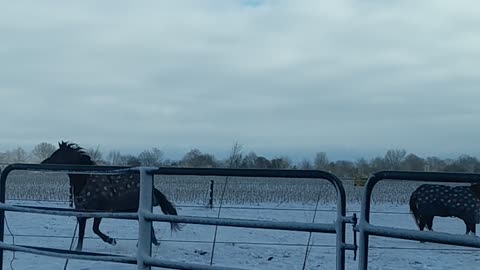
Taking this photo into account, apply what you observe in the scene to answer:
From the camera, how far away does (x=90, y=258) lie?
12.6 feet

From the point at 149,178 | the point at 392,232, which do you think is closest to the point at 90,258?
the point at 149,178

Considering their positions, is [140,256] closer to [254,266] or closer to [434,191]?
[254,266]

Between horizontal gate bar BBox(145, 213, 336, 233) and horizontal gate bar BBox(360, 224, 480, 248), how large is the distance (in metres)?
0.22

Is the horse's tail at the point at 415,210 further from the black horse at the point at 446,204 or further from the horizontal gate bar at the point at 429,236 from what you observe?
the horizontal gate bar at the point at 429,236

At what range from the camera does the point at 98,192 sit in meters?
9.20

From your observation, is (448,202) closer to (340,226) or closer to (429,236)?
(340,226)

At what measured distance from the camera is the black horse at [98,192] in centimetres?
857

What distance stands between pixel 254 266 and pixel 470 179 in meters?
4.96

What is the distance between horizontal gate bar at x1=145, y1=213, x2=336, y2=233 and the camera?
10.4ft

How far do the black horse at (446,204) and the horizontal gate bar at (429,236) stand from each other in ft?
31.9

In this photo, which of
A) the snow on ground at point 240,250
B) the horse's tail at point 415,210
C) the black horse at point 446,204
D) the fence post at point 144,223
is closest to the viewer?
the fence post at point 144,223

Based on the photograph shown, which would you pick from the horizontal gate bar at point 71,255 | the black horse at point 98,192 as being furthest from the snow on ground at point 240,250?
the horizontal gate bar at point 71,255

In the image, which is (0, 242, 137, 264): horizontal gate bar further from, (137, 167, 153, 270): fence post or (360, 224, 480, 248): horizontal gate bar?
(360, 224, 480, 248): horizontal gate bar

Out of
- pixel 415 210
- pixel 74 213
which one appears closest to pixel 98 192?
pixel 74 213
